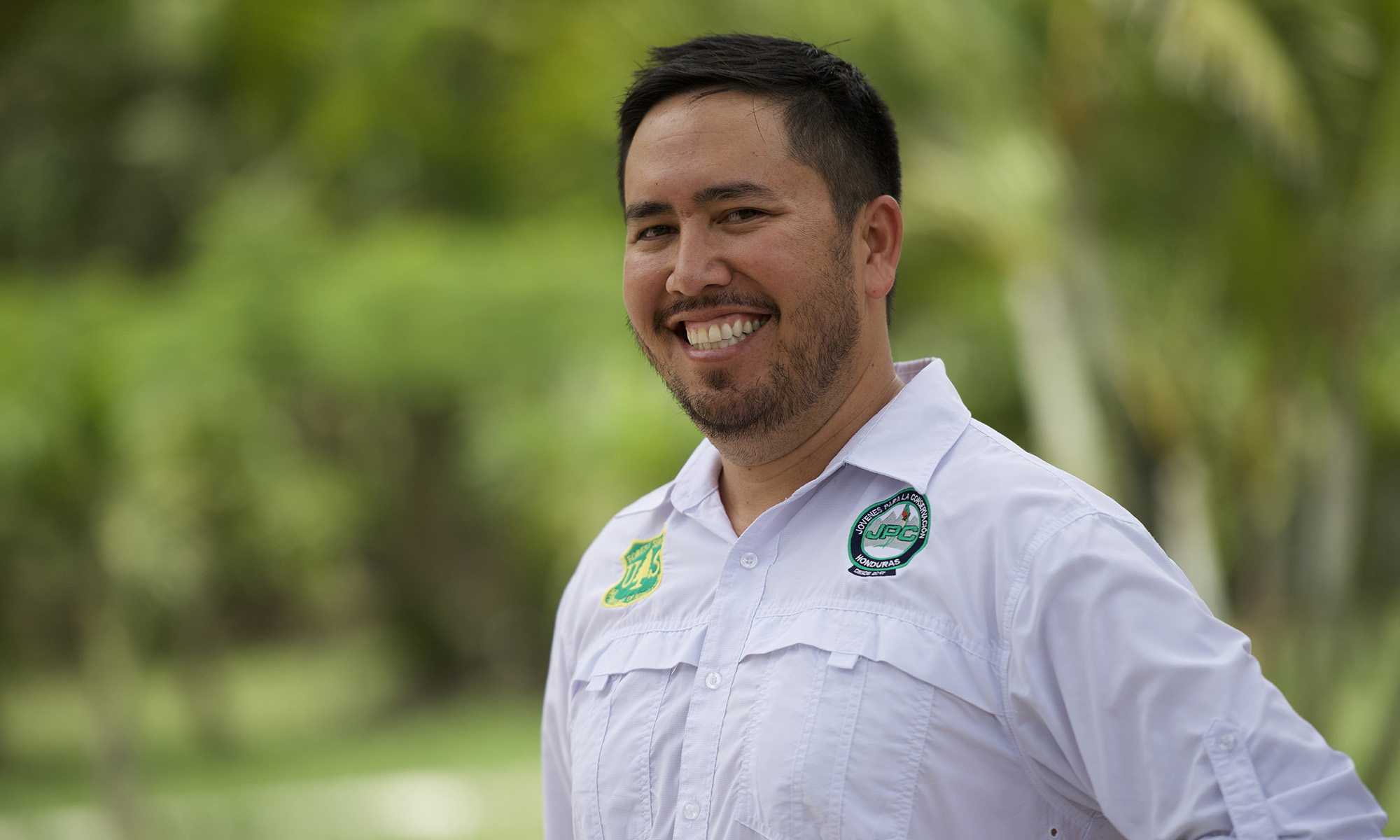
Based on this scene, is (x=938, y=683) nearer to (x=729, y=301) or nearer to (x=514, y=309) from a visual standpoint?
(x=729, y=301)

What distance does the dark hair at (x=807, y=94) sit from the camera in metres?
1.56

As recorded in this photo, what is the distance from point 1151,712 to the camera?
1.23 meters

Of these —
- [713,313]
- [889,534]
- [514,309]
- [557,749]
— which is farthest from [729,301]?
[514,309]

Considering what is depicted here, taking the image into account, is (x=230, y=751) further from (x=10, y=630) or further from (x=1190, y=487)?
(x=1190, y=487)

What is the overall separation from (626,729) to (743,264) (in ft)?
1.95

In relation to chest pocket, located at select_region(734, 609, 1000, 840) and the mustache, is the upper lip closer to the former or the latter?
the mustache

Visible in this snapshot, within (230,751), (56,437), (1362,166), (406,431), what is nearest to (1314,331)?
(1362,166)

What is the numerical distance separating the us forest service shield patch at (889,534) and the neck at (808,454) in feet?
0.45

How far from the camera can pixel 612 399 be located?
23.6 feet

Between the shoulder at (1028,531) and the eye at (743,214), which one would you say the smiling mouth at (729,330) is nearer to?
the eye at (743,214)

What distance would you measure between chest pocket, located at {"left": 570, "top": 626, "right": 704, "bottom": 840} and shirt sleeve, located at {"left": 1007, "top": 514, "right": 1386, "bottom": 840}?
0.43m

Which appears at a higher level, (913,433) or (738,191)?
(738,191)

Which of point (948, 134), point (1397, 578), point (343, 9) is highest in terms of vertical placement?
point (343, 9)

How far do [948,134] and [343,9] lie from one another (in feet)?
23.3
